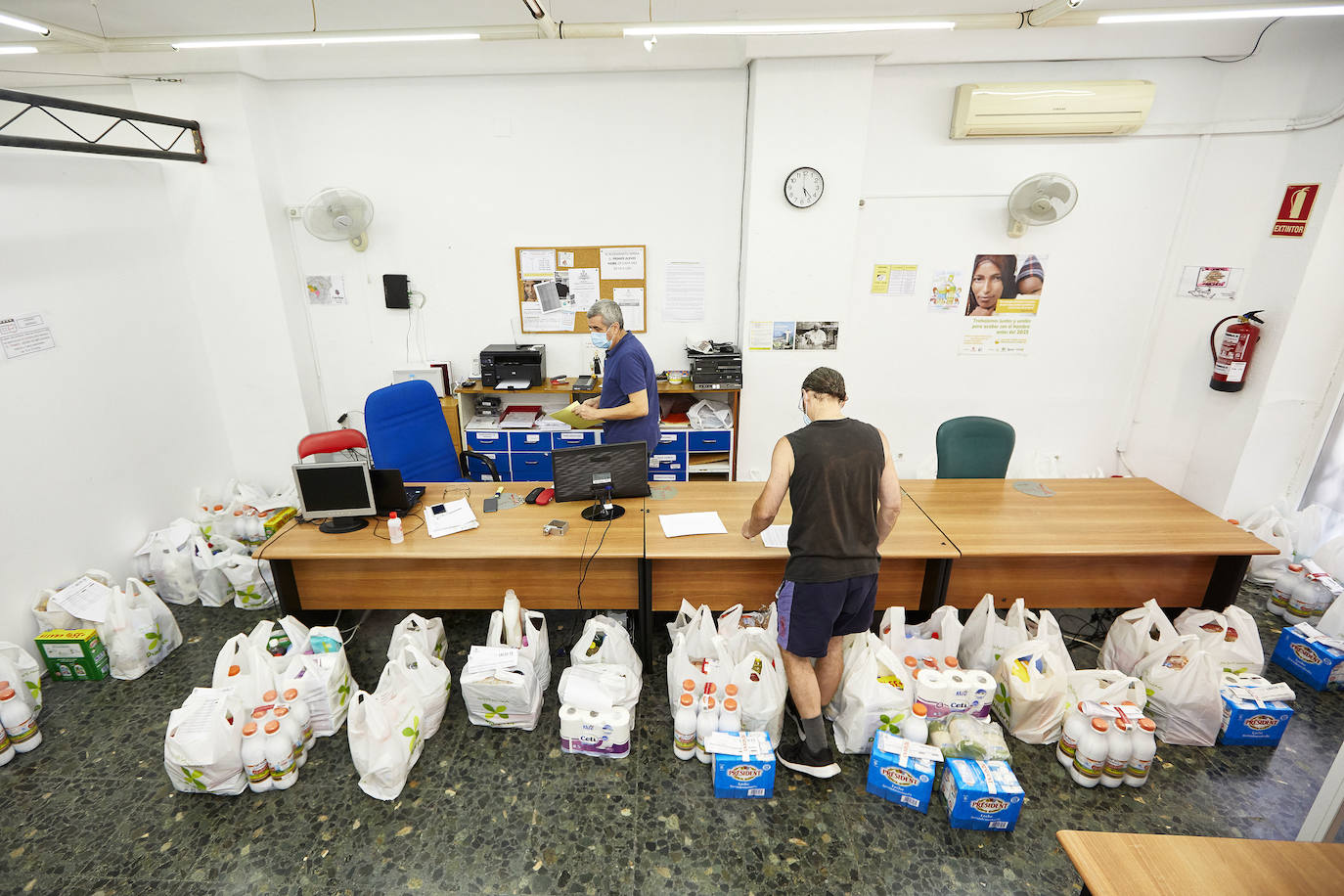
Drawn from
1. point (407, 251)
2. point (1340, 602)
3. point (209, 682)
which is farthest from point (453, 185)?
point (1340, 602)

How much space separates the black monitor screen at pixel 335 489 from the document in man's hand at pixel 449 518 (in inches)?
11.4

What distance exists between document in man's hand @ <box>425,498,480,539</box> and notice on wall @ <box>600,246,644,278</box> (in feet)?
7.72

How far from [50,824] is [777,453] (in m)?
3.08

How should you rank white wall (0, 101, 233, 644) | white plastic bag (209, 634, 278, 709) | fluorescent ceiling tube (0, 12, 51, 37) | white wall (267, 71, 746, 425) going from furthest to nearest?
white wall (267, 71, 746, 425) → white wall (0, 101, 233, 644) → fluorescent ceiling tube (0, 12, 51, 37) → white plastic bag (209, 634, 278, 709)

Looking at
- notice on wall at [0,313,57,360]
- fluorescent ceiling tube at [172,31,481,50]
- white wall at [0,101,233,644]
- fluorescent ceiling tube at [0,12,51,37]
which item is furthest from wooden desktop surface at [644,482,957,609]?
fluorescent ceiling tube at [0,12,51,37]

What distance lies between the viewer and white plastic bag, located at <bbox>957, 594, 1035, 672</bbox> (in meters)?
2.71

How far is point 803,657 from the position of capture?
2453 mm

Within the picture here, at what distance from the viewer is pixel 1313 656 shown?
2.93 meters

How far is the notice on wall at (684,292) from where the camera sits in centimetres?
472

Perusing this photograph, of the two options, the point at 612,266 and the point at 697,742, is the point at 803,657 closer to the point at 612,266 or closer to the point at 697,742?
the point at 697,742

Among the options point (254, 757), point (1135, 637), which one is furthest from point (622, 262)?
point (1135, 637)

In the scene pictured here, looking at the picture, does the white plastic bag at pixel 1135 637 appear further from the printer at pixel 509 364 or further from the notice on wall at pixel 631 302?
the printer at pixel 509 364

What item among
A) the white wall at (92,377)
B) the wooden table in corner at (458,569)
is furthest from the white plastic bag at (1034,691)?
A: the white wall at (92,377)

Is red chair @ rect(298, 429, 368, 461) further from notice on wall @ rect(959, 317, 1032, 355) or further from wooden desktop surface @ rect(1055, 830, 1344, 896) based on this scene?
notice on wall @ rect(959, 317, 1032, 355)
